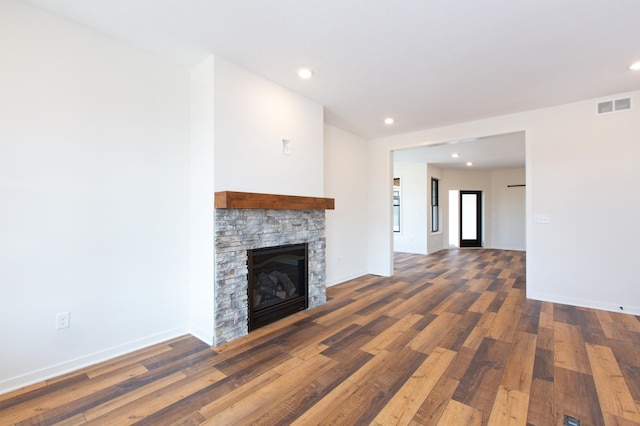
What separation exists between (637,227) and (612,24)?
99.2 inches

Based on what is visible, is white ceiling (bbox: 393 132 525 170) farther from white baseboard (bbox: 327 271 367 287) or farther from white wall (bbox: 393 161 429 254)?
white baseboard (bbox: 327 271 367 287)

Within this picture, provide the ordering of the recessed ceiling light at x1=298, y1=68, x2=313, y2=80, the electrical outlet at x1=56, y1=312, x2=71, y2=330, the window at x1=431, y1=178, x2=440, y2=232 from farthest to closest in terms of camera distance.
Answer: the window at x1=431, y1=178, x2=440, y2=232 → the recessed ceiling light at x1=298, y1=68, x2=313, y2=80 → the electrical outlet at x1=56, y1=312, x2=71, y2=330

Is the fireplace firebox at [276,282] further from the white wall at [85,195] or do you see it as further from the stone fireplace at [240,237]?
the white wall at [85,195]

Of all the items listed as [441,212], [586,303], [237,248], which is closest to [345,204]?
[237,248]

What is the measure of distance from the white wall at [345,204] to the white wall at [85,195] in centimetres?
232

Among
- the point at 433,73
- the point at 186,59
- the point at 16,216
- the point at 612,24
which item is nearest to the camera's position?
the point at 16,216

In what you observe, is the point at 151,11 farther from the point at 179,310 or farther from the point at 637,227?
the point at 637,227

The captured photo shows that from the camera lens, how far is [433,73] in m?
Result: 2.93

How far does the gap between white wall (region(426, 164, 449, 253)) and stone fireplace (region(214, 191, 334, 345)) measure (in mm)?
Answer: 5919

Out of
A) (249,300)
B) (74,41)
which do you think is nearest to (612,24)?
(249,300)

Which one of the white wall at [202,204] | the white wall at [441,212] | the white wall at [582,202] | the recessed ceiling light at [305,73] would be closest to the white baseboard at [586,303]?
the white wall at [582,202]

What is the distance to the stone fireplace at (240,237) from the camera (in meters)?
2.61

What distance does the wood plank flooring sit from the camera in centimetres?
171

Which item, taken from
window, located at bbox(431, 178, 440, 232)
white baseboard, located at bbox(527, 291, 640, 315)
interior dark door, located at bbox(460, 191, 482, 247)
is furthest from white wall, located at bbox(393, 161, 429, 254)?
white baseboard, located at bbox(527, 291, 640, 315)
